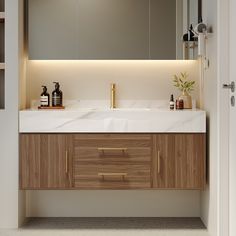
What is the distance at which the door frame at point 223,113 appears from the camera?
3.54 metres

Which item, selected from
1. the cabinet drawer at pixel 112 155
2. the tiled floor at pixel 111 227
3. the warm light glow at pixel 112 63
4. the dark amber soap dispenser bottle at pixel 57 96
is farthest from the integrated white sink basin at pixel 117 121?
the tiled floor at pixel 111 227

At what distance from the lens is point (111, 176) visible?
4.03 metres

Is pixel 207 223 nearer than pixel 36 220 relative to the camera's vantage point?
Yes

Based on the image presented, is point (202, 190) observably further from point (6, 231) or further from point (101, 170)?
point (6, 231)

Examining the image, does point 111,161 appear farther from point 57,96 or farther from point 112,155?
point 57,96

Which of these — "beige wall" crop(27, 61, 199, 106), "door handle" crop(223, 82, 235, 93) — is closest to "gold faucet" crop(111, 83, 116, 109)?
"beige wall" crop(27, 61, 199, 106)

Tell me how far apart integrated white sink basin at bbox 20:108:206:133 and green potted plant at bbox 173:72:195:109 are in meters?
0.33

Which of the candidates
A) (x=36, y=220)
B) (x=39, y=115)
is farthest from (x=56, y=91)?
(x=36, y=220)

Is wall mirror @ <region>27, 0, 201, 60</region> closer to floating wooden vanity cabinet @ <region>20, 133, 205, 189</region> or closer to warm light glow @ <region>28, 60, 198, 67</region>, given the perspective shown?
warm light glow @ <region>28, 60, 198, 67</region>

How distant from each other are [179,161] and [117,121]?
557 millimetres

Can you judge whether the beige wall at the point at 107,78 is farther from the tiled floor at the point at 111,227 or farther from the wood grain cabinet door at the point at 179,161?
the tiled floor at the point at 111,227

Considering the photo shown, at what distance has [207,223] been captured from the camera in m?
4.06

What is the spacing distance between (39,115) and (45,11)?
931 mm

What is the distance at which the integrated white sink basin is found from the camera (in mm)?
3992
